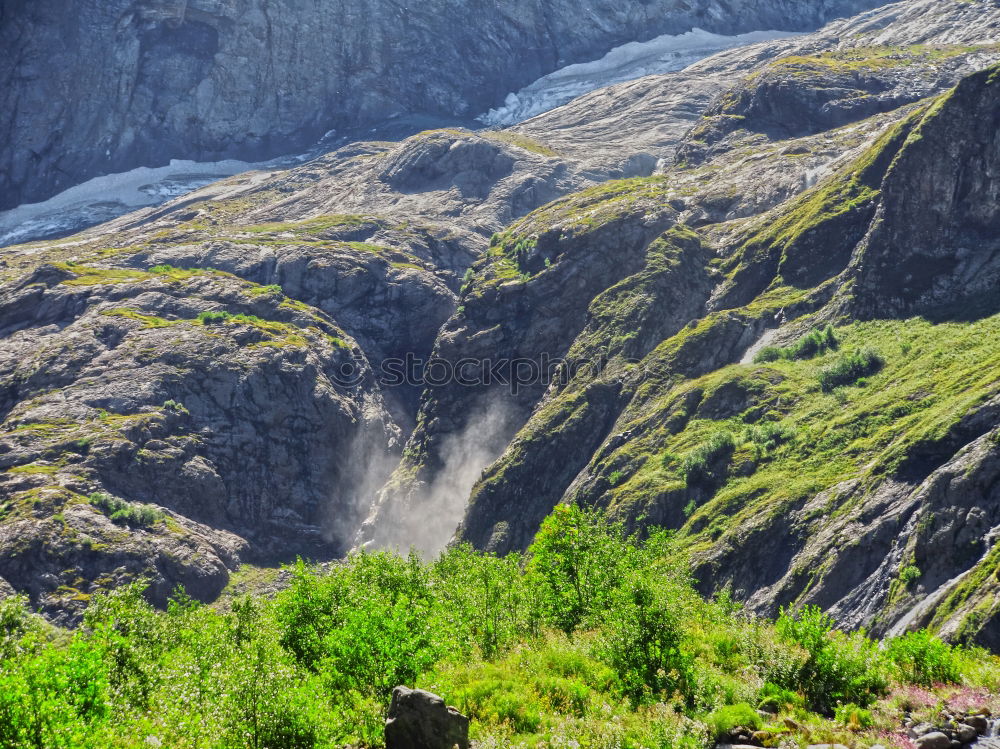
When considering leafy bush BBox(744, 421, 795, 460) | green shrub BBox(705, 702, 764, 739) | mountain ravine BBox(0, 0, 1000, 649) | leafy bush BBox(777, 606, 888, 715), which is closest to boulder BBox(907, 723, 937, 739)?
leafy bush BBox(777, 606, 888, 715)

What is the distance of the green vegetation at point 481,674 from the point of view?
82.8ft

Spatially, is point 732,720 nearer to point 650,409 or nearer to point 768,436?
point 768,436

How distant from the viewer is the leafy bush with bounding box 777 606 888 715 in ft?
97.1

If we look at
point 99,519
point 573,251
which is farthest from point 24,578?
point 573,251

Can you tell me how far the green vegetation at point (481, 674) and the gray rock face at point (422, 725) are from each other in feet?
4.71

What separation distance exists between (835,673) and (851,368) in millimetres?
84628

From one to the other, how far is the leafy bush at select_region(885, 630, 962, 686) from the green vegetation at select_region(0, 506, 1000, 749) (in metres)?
0.06

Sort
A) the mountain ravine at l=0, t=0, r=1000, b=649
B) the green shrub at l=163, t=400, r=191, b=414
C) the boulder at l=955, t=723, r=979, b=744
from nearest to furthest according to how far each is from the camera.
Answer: the boulder at l=955, t=723, r=979, b=744 < the mountain ravine at l=0, t=0, r=1000, b=649 < the green shrub at l=163, t=400, r=191, b=414

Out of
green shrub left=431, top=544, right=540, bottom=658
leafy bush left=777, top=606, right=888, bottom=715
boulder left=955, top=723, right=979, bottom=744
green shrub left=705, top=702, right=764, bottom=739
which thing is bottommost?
green shrub left=431, top=544, right=540, bottom=658

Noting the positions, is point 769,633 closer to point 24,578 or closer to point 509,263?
point 24,578

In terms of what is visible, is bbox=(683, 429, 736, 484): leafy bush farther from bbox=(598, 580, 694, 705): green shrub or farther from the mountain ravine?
bbox=(598, 580, 694, 705): green shrub

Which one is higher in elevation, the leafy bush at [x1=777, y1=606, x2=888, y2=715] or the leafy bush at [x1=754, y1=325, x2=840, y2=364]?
the leafy bush at [x1=777, y1=606, x2=888, y2=715]

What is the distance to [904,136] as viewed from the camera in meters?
137

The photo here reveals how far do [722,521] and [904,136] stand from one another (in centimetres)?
8022
